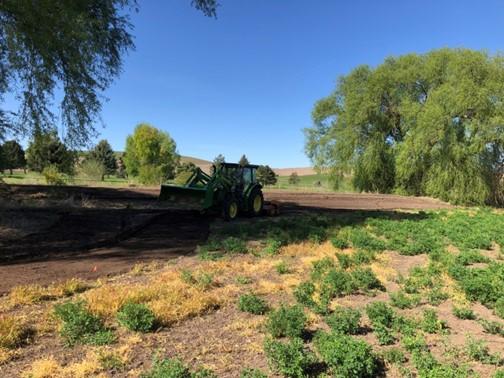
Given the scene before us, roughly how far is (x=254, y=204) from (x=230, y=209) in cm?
159

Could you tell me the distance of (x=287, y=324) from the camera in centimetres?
464

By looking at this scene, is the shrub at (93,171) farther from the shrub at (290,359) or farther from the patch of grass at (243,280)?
the shrub at (290,359)

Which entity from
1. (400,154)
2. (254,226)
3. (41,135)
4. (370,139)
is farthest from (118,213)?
(370,139)

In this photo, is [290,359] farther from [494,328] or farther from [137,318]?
[494,328]

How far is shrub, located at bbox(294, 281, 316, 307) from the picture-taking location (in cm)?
575

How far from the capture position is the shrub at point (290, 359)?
12.3 feet

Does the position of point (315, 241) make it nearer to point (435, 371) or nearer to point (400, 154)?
point (435, 371)

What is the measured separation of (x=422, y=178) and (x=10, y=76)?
92.1 ft

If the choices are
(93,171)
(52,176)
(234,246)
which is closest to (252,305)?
(234,246)

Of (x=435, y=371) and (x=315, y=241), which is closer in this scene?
(x=435, y=371)

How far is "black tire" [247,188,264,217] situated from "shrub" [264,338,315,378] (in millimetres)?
10673

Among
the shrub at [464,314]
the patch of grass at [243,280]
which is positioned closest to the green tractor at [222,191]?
the patch of grass at [243,280]

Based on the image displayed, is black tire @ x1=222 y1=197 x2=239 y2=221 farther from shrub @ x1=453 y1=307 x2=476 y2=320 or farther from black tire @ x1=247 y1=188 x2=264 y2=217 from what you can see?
shrub @ x1=453 y1=307 x2=476 y2=320

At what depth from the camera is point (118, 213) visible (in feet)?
45.4
